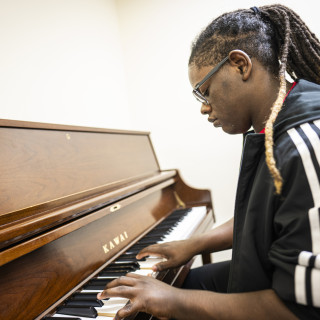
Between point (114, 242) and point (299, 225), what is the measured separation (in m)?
0.81

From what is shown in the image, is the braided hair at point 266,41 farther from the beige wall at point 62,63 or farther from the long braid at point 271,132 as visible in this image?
the beige wall at point 62,63

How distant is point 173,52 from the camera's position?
2670 millimetres

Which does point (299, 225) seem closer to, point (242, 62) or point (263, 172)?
point (263, 172)

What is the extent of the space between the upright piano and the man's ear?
2.34ft

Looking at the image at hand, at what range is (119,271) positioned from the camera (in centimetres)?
100

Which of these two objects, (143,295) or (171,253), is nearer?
(143,295)

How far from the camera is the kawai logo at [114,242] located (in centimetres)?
111

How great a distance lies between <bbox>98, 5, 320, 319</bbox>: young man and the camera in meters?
0.59

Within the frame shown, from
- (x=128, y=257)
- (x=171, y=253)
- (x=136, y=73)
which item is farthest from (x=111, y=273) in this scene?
(x=136, y=73)

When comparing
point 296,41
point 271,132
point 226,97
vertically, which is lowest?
point 271,132

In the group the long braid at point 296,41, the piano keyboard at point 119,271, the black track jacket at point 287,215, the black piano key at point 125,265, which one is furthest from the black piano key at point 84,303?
the long braid at point 296,41

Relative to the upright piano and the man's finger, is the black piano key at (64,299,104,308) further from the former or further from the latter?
the man's finger

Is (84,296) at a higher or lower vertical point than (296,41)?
lower

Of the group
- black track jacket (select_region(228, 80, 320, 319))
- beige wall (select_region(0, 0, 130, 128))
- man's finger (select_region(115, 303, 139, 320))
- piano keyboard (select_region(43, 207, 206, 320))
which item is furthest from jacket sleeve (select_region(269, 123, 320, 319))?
beige wall (select_region(0, 0, 130, 128))
